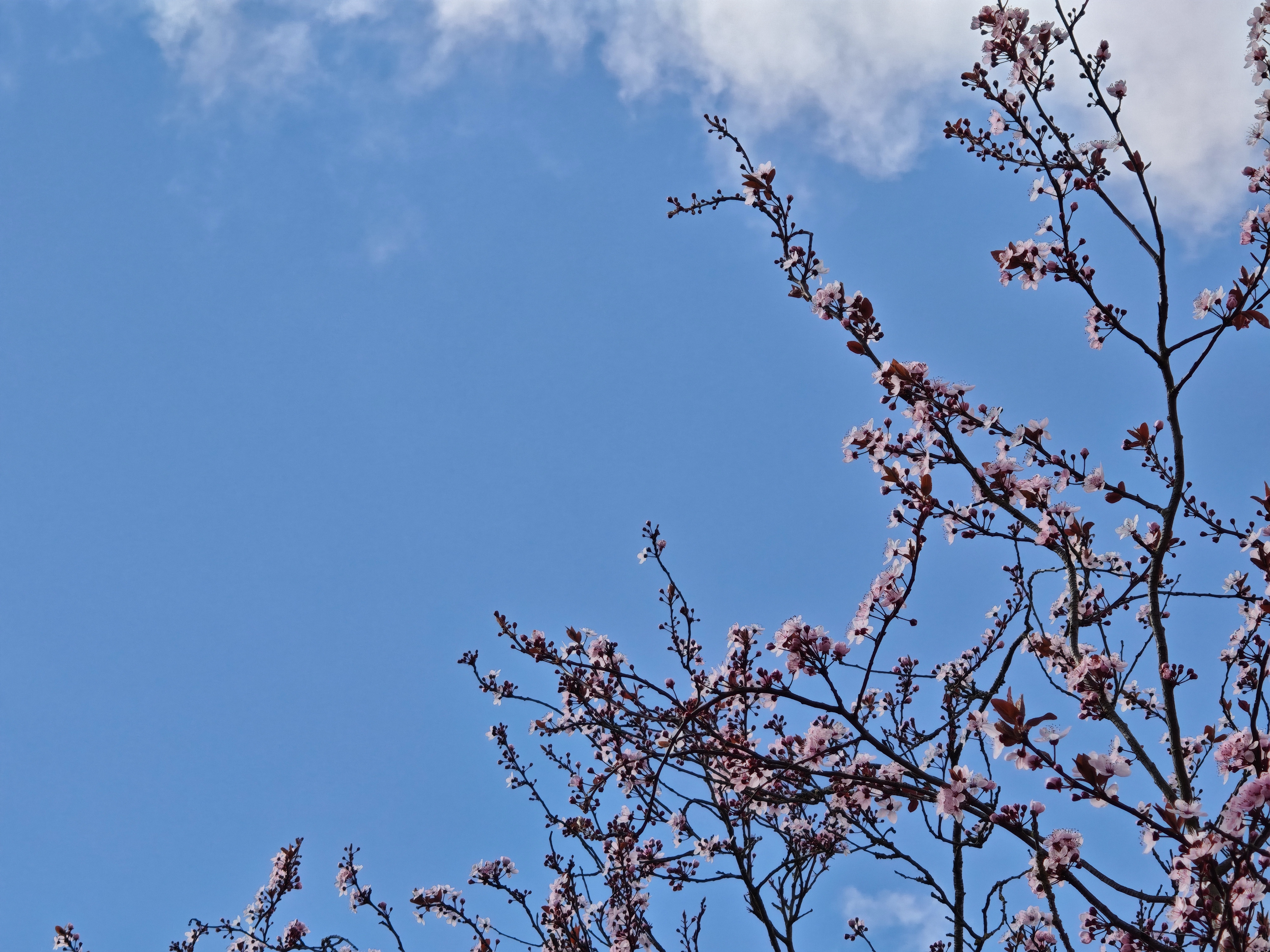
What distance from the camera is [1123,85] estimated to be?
4309mm

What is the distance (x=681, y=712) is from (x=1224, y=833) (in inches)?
98.5

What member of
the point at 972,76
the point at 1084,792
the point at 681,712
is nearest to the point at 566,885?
the point at 681,712

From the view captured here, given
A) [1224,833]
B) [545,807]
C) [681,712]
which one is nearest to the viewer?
[1224,833]

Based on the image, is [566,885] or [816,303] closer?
[816,303]

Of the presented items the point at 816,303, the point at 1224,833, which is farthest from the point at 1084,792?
the point at 816,303

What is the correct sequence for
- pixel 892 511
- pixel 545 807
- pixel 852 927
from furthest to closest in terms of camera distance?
pixel 545 807, pixel 852 927, pixel 892 511

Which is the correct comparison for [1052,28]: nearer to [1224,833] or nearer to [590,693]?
[1224,833]

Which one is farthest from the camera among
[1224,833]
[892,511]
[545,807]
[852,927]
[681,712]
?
[545,807]

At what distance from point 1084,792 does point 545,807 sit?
5248mm

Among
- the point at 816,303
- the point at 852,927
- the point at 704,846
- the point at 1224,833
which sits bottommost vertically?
the point at 1224,833

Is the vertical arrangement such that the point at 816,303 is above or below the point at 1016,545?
above

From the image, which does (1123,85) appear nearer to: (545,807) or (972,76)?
(972,76)

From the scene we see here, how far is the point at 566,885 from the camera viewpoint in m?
6.60

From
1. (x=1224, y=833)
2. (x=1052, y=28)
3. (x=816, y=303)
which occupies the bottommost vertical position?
(x=1224, y=833)
